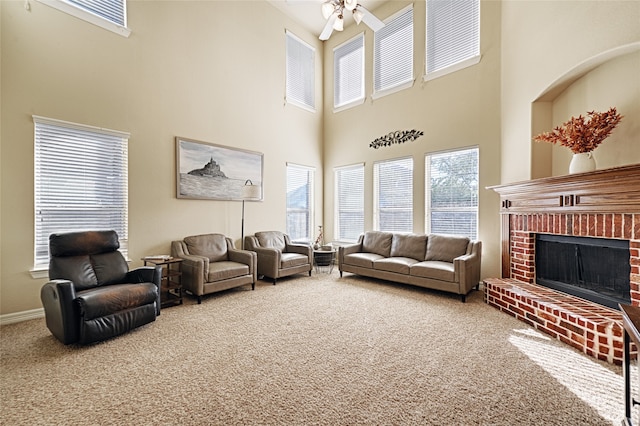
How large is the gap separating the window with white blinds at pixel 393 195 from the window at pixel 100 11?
4714mm

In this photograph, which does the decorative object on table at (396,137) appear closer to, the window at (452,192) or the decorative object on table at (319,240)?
the window at (452,192)

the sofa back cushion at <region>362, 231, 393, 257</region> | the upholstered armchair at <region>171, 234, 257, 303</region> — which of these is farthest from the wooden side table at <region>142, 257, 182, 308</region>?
the sofa back cushion at <region>362, 231, 393, 257</region>

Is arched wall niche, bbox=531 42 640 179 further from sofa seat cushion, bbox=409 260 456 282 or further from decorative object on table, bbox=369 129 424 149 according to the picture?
decorative object on table, bbox=369 129 424 149

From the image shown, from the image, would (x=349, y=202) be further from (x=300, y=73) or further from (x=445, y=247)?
(x=300, y=73)

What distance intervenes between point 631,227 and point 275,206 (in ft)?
16.5

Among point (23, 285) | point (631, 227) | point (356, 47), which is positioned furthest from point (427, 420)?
point (356, 47)

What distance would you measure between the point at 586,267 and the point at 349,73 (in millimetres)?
5574

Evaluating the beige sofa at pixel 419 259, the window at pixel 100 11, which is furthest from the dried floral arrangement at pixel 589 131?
the window at pixel 100 11

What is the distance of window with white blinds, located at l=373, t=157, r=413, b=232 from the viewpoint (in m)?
5.46

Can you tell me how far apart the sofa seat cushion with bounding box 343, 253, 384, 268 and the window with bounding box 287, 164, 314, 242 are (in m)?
1.53

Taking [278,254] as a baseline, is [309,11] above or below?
above

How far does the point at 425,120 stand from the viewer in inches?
204

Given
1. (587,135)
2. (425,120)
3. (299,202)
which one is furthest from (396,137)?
(587,135)

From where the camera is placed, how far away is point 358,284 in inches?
190
